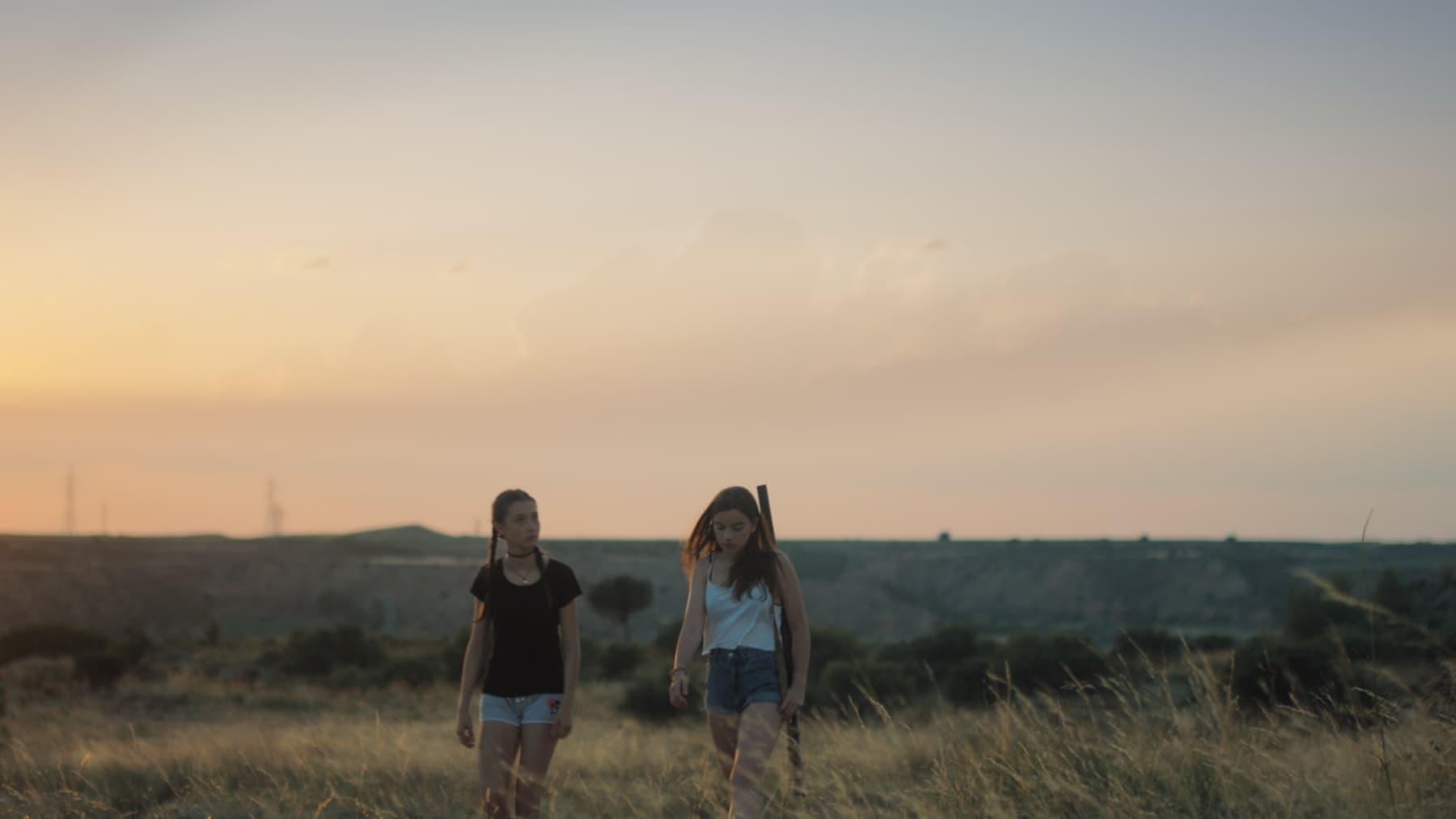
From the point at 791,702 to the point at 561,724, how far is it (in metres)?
1.11

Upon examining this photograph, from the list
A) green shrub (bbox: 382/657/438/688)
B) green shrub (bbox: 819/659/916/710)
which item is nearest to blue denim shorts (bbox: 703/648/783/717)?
green shrub (bbox: 819/659/916/710)

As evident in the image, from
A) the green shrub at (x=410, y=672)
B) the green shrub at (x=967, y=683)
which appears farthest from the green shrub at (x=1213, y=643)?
the green shrub at (x=410, y=672)

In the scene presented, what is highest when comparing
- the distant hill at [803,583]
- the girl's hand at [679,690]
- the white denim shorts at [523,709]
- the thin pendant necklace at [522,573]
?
the thin pendant necklace at [522,573]

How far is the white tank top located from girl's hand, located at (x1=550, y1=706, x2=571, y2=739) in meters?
0.74

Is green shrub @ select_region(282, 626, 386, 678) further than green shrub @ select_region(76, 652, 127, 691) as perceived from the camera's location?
Yes

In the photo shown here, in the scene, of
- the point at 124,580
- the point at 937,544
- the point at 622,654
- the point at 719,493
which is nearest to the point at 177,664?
the point at 622,654

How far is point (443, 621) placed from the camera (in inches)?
2992

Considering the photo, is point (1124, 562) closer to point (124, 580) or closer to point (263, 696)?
point (124, 580)

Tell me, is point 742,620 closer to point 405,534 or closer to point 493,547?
point 493,547

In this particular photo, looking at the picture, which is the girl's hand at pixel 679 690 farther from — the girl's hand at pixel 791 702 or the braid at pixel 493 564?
the braid at pixel 493 564

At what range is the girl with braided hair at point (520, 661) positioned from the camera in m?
6.34

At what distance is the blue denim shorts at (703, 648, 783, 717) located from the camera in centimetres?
634

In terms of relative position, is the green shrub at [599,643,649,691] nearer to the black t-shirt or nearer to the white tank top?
the black t-shirt

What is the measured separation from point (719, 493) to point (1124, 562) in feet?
290
